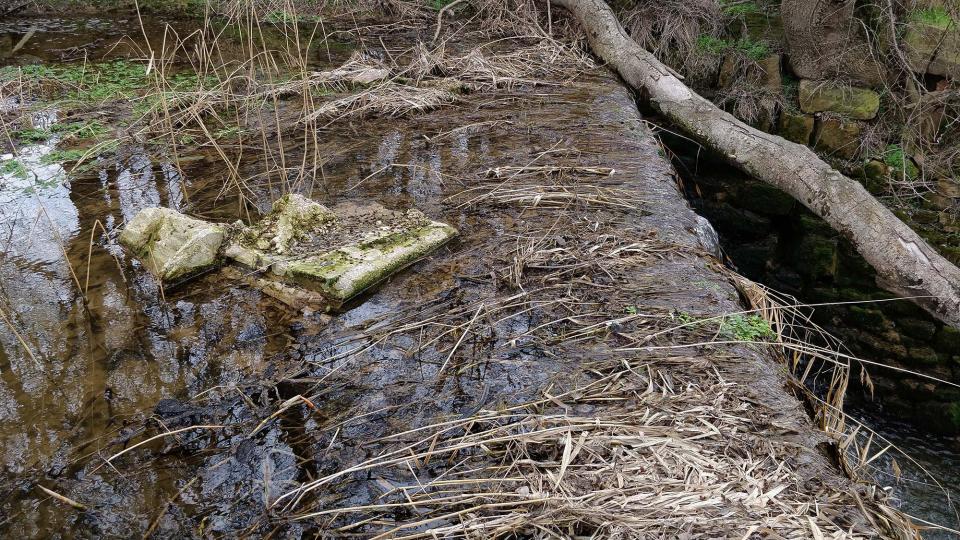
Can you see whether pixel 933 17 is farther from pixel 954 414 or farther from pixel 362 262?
pixel 362 262

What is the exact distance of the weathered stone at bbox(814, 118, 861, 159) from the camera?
20.6ft

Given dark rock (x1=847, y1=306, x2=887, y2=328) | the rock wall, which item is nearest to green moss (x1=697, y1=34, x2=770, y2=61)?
the rock wall

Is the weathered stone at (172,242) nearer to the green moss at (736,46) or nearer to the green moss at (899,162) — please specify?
the green moss at (736,46)

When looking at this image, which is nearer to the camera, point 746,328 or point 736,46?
point 746,328

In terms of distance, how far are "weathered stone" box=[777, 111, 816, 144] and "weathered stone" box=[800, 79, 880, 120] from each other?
11 centimetres

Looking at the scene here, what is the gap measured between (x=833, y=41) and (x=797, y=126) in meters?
0.87

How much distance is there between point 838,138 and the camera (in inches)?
249

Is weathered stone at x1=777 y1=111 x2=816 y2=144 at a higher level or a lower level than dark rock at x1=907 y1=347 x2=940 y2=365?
higher

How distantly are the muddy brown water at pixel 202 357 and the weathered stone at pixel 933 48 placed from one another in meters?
3.32

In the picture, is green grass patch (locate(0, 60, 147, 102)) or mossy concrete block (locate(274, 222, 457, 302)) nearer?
mossy concrete block (locate(274, 222, 457, 302))

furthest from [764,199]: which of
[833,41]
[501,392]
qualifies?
[501,392]

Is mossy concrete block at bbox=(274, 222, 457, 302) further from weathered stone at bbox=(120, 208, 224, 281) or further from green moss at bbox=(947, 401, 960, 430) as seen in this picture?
green moss at bbox=(947, 401, 960, 430)

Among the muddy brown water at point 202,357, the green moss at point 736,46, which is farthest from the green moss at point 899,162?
the muddy brown water at point 202,357

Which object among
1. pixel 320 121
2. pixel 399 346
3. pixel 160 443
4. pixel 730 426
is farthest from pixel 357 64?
pixel 730 426
